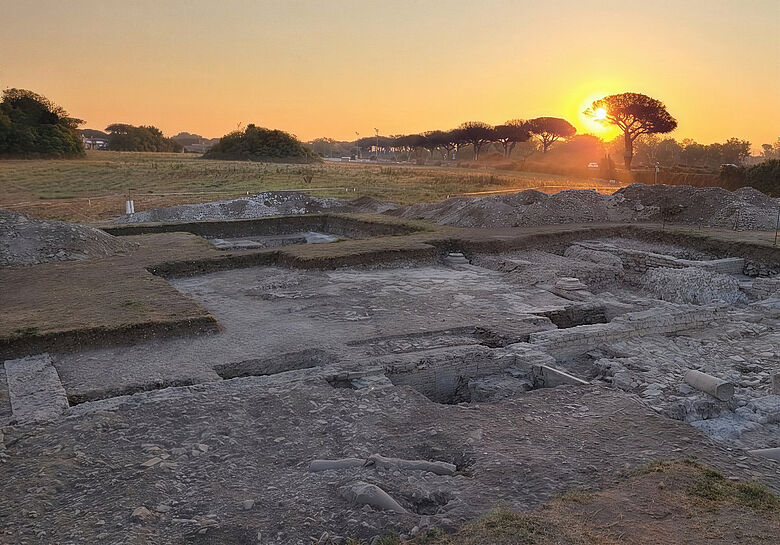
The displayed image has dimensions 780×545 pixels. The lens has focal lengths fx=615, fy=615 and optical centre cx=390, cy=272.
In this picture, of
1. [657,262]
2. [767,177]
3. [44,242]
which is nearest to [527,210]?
[657,262]

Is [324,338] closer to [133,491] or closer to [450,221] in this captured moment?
[133,491]

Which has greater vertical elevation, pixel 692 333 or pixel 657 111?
pixel 657 111

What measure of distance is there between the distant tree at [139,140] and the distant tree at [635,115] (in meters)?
51.4

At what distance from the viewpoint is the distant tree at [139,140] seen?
232 feet

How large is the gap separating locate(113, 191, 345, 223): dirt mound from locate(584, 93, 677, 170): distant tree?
2389cm

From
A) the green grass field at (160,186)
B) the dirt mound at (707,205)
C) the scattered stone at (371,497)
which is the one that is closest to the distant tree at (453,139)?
the green grass field at (160,186)

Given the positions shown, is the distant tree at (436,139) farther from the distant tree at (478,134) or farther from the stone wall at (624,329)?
the stone wall at (624,329)

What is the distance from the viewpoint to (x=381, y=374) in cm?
585

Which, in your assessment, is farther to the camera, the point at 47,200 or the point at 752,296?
the point at 47,200

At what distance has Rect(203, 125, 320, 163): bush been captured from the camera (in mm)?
55500

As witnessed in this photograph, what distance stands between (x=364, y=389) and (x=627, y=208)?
13.8m

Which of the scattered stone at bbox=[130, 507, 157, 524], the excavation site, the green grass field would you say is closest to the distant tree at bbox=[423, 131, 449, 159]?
the green grass field

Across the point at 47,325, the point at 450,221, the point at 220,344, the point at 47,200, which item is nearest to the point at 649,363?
the point at 220,344

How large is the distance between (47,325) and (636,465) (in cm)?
649
